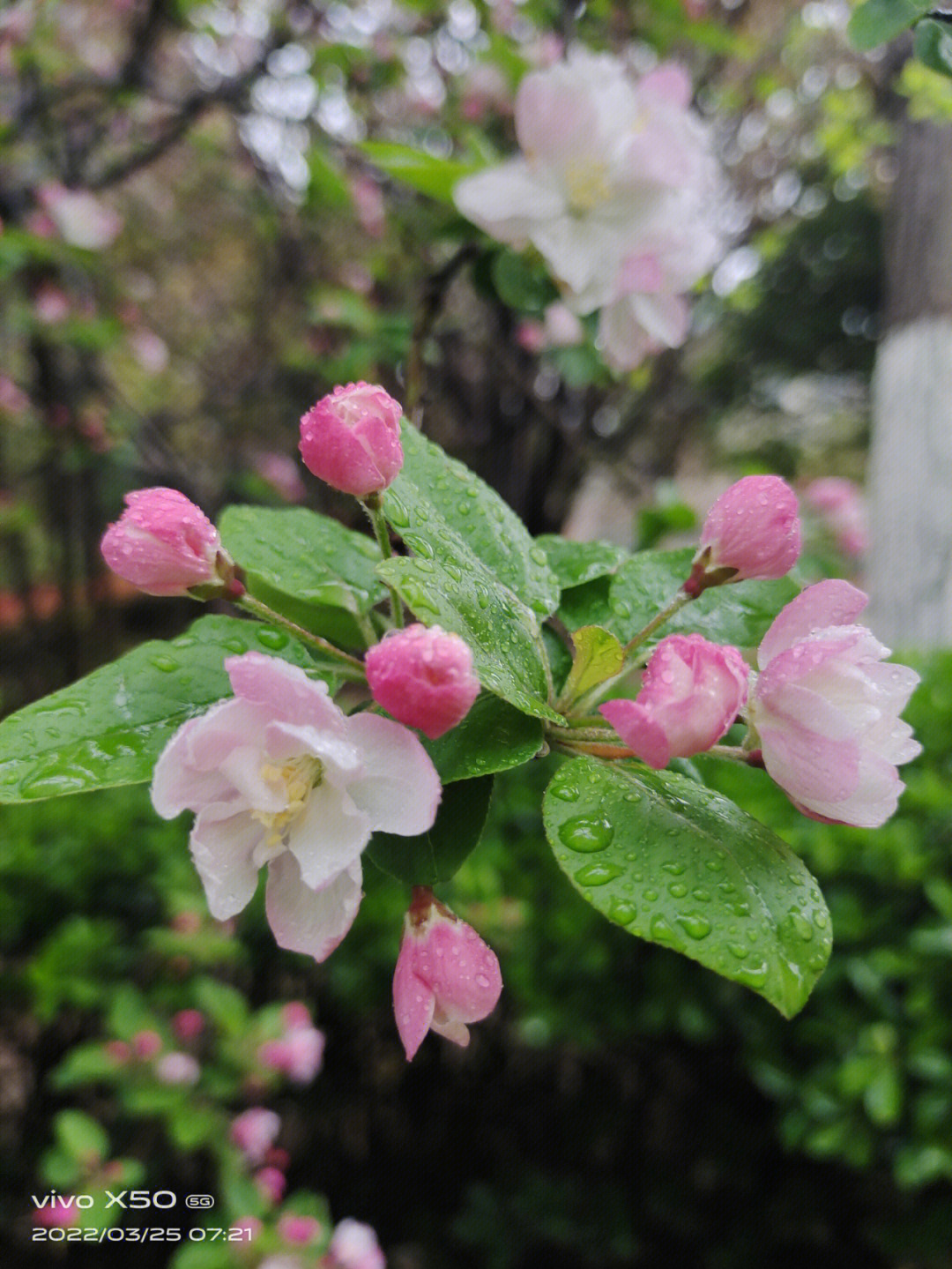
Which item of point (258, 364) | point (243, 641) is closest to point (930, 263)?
point (258, 364)

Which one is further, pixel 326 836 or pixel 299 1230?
pixel 299 1230

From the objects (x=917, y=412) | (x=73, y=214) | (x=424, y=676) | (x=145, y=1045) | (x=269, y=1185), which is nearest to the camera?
(x=424, y=676)

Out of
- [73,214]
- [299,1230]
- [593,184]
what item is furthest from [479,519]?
[73,214]

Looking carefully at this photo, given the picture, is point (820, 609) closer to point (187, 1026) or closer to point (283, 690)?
point (283, 690)

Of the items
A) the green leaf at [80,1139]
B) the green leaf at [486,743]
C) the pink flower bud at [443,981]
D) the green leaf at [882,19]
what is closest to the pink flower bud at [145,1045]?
the green leaf at [80,1139]

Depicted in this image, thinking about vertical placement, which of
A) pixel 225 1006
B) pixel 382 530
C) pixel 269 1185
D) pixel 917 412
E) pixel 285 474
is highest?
pixel 382 530

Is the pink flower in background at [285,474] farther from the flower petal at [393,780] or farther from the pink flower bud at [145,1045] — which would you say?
the flower petal at [393,780]

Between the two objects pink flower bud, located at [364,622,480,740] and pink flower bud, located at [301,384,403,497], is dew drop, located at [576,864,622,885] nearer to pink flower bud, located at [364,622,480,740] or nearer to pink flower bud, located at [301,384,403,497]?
pink flower bud, located at [364,622,480,740]

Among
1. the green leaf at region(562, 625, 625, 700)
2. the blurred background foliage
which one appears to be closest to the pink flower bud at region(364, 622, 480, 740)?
the green leaf at region(562, 625, 625, 700)
